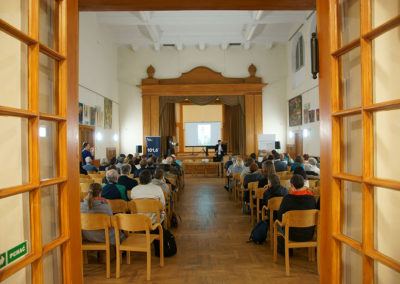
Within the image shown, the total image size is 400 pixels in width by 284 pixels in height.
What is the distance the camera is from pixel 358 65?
1939 mm

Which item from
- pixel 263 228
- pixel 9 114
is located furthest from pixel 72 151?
pixel 263 228

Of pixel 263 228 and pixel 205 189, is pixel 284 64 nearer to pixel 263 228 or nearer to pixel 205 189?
pixel 205 189

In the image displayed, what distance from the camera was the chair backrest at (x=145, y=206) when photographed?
208 inches

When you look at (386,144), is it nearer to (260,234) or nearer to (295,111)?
(260,234)

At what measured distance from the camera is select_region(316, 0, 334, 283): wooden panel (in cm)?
214

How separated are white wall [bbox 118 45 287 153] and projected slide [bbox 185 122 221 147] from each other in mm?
6634

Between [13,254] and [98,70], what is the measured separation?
14.4m

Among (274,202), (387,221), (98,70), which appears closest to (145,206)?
(274,202)

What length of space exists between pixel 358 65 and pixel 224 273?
3510mm

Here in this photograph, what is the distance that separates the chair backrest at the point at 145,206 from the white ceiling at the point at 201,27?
10.8 metres

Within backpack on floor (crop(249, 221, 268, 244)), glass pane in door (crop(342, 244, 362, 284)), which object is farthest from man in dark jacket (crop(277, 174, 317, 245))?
glass pane in door (crop(342, 244, 362, 284))

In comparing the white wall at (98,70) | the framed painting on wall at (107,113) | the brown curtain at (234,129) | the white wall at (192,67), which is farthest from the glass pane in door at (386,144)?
the brown curtain at (234,129)

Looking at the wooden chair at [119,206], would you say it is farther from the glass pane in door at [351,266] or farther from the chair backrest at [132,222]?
the glass pane in door at [351,266]

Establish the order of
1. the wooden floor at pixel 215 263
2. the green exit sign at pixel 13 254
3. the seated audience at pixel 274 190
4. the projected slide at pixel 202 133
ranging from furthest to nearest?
the projected slide at pixel 202 133, the seated audience at pixel 274 190, the wooden floor at pixel 215 263, the green exit sign at pixel 13 254
